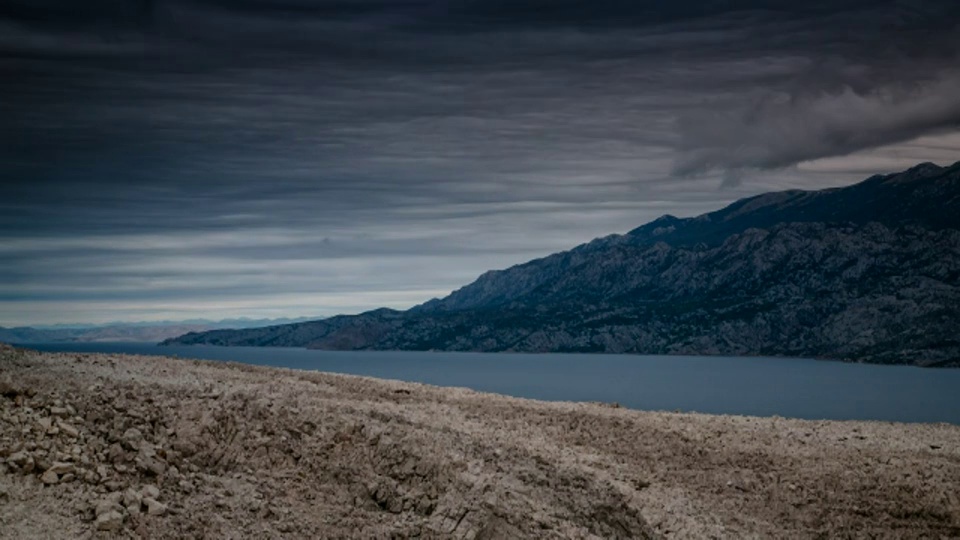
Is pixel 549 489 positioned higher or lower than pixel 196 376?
lower

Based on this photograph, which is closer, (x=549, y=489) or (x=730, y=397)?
(x=549, y=489)

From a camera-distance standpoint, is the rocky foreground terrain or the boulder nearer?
the boulder

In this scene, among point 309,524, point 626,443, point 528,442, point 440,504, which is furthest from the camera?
point 626,443

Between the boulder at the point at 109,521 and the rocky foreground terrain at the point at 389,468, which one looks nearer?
the boulder at the point at 109,521

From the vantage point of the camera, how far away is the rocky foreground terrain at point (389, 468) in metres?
17.5

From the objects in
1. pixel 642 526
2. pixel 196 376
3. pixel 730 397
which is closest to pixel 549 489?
pixel 642 526

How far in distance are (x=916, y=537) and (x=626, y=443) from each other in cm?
838

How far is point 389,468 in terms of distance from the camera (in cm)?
2089

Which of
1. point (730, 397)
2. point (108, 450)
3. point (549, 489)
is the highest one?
point (108, 450)

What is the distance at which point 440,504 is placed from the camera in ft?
64.2

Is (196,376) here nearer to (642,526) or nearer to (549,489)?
(549,489)

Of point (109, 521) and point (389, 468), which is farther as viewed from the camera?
point (389, 468)

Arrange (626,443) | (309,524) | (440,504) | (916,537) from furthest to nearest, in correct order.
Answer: (626,443)
(916,537)
(440,504)
(309,524)

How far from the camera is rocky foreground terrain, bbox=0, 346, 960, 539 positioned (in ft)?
57.4
